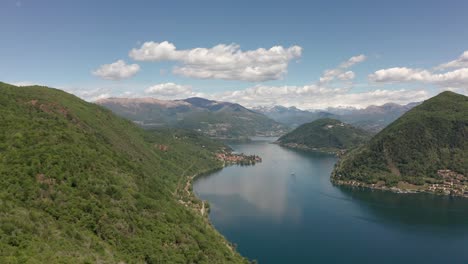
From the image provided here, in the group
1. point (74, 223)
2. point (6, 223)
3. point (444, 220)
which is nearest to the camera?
point (6, 223)

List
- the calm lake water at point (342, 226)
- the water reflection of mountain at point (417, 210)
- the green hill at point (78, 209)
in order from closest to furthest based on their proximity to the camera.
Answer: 1. the green hill at point (78, 209)
2. the calm lake water at point (342, 226)
3. the water reflection of mountain at point (417, 210)

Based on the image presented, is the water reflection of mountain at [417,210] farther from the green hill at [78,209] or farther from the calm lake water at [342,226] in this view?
the green hill at [78,209]

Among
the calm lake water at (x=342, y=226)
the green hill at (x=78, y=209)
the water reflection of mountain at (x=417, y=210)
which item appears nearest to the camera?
the green hill at (x=78, y=209)

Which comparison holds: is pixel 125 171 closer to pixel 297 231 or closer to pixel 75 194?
pixel 75 194

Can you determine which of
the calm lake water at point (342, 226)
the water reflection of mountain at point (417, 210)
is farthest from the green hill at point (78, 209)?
the water reflection of mountain at point (417, 210)

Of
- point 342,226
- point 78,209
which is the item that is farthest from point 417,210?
point 78,209

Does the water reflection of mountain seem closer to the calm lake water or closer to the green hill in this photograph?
the calm lake water

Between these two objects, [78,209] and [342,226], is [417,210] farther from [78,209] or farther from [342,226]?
[78,209]

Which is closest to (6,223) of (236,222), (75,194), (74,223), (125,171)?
(74,223)
